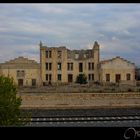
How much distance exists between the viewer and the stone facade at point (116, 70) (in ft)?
84.9

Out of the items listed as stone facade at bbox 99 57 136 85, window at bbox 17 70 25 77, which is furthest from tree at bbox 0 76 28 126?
stone facade at bbox 99 57 136 85

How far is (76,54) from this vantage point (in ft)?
84.6

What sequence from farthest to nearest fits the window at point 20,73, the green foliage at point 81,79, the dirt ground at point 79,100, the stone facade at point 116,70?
the stone facade at point 116,70
the window at point 20,73
the green foliage at point 81,79
the dirt ground at point 79,100

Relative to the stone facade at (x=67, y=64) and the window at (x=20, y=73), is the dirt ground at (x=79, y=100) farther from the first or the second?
the stone facade at (x=67, y=64)

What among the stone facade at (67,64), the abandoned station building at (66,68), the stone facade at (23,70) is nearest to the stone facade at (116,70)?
the abandoned station building at (66,68)

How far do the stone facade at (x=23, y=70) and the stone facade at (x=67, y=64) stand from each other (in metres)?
0.50

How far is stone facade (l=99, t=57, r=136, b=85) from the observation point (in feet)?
84.9

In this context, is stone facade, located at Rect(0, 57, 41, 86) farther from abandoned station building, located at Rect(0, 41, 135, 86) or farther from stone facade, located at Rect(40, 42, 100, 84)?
stone facade, located at Rect(40, 42, 100, 84)

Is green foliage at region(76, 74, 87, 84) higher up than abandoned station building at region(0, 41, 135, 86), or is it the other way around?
abandoned station building at region(0, 41, 135, 86)

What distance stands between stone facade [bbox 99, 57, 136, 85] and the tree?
17823 mm
